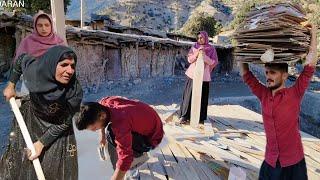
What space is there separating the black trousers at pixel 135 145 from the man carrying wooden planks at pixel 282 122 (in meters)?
0.98

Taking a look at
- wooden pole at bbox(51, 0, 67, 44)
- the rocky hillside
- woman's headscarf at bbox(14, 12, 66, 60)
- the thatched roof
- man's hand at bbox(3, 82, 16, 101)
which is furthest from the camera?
the rocky hillside

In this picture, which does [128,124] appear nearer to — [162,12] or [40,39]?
[40,39]

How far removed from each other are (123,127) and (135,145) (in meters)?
0.45

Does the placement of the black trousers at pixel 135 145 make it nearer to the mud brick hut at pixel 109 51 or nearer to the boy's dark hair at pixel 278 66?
the boy's dark hair at pixel 278 66

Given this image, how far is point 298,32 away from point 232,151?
2.54 meters

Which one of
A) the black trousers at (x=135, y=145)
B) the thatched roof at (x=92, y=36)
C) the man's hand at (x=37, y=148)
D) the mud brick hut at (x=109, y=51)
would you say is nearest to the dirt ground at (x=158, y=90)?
the mud brick hut at (x=109, y=51)

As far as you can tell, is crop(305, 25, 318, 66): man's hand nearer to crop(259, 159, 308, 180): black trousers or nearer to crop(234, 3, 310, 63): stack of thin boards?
crop(234, 3, 310, 63): stack of thin boards

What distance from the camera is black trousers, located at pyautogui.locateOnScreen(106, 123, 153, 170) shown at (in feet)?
10.7

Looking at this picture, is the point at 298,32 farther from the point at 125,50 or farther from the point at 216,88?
the point at 216,88

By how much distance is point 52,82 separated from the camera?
248 cm

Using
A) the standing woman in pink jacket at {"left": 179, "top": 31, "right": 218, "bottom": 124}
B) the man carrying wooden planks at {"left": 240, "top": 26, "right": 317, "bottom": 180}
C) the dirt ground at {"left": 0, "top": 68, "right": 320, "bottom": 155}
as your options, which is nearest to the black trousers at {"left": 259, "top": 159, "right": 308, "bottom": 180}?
the man carrying wooden planks at {"left": 240, "top": 26, "right": 317, "bottom": 180}

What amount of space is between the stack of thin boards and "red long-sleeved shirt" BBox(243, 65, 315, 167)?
25 cm

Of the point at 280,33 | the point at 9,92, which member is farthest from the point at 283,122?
the point at 9,92

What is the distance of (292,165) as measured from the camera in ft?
9.24
